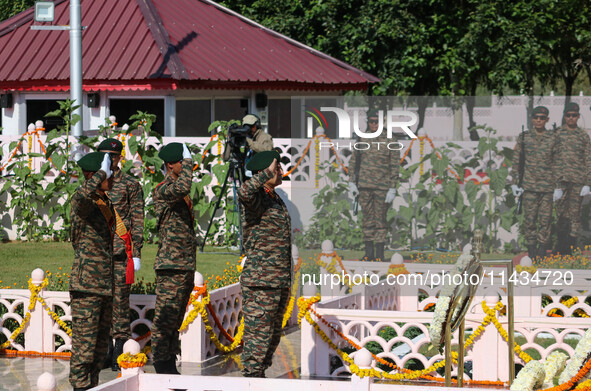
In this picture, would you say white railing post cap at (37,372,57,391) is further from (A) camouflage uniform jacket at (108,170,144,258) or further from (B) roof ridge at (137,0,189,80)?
(B) roof ridge at (137,0,189,80)

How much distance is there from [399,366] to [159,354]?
6.53 feet

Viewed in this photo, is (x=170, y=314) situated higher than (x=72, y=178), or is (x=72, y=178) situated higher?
(x=72, y=178)

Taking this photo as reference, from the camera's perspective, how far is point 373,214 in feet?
45.7

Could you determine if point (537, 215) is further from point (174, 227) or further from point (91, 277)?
point (91, 277)

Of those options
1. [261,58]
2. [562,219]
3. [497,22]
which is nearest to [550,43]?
[497,22]

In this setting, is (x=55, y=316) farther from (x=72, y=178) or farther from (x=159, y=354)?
(x=72, y=178)

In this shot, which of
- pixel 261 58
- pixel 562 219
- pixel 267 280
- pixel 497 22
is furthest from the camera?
pixel 497 22

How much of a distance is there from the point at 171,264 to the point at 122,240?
73 centimetres

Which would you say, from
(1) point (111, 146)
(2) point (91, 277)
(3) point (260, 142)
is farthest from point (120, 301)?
(3) point (260, 142)

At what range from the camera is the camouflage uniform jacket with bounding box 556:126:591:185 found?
1334 centimetres

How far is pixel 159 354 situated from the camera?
27.8 feet

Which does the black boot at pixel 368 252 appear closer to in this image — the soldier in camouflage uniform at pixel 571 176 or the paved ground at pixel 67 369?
the soldier in camouflage uniform at pixel 571 176

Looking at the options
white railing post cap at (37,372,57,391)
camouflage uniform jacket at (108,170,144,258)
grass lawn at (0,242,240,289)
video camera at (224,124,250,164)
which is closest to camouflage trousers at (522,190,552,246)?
video camera at (224,124,250,164)

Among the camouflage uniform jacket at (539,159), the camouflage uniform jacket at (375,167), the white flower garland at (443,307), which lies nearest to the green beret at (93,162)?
the white flower garland at (443,307)
